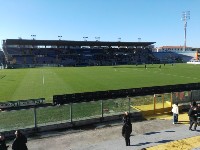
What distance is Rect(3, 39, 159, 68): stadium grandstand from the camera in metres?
105

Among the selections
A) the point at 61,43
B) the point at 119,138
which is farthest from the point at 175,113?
the point at 61,43

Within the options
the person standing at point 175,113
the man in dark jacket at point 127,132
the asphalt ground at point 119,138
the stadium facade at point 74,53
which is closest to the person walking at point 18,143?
the asphalt ground at point 119,138

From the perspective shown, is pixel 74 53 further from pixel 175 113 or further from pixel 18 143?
pixel 18 143

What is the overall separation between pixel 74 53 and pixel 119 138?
102 m

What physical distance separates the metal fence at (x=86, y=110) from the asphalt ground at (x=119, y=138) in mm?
1108

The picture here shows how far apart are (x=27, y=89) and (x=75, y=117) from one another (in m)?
21.3

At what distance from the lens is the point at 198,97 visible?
74.4 ft

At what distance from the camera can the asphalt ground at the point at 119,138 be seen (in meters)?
13.7

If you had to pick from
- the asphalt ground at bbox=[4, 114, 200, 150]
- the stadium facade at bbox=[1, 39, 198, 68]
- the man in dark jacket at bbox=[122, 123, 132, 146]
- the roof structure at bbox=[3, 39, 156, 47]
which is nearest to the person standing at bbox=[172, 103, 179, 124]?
the asphalt ground at bbox=[4, 114, 200, 150]

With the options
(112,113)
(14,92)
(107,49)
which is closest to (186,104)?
(112,113)

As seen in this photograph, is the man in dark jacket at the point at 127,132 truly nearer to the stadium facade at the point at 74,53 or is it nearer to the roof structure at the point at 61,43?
the stadium facade at the point at 74,53

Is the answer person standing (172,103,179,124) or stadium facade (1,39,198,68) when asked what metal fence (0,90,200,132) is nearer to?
person standing (172,103,179,124)

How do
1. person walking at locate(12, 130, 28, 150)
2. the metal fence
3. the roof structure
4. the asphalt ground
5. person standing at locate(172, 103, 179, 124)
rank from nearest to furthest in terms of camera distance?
person walking at locate(12, 130, 28, 150) → the asphalt ground → the metal fence → person standing at locate(172, 103, 179, 124) → the roof structure

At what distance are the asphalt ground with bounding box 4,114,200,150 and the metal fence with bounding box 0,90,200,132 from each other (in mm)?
1108
